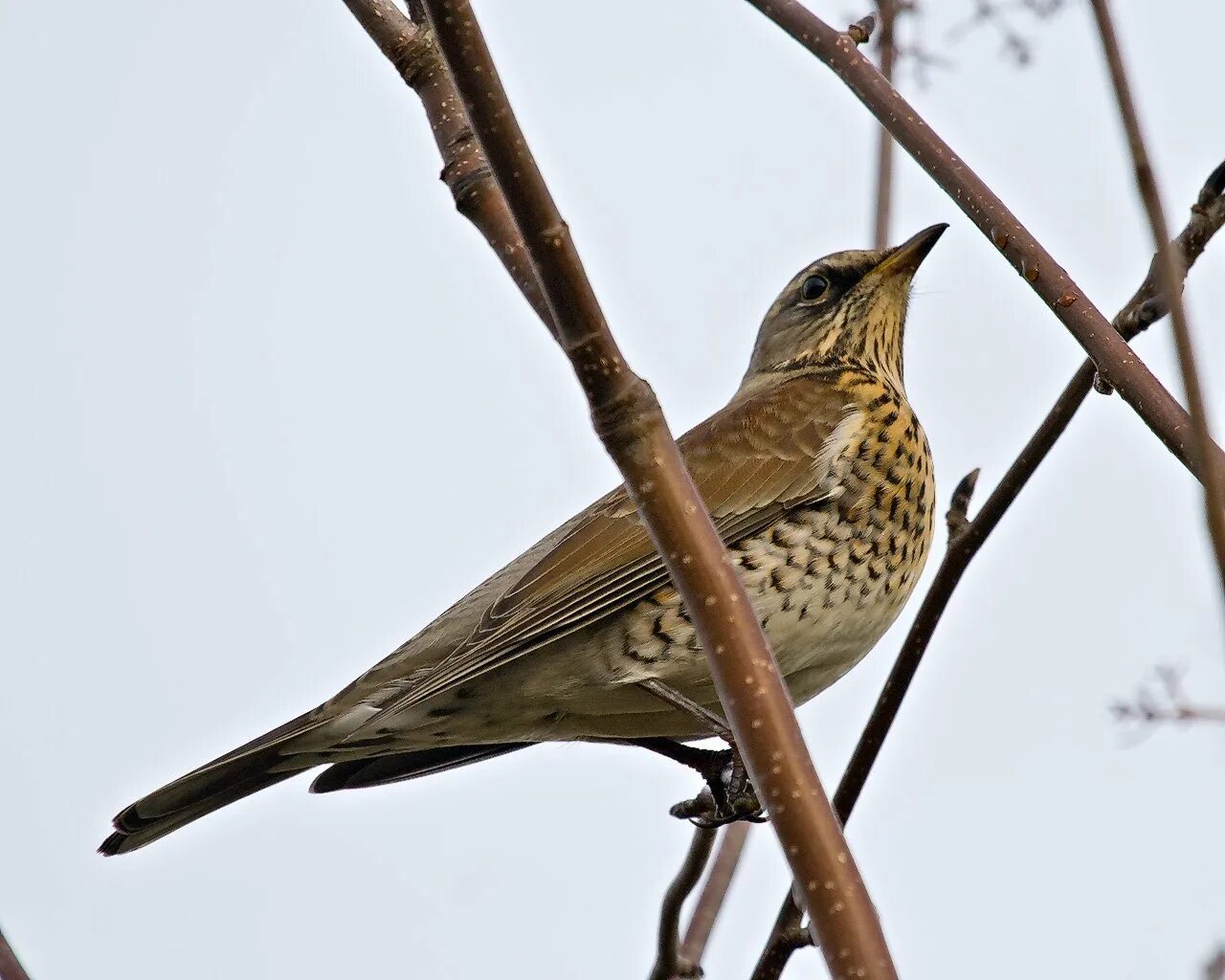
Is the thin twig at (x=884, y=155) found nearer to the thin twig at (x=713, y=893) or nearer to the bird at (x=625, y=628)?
the bird at (x=625, y=628)

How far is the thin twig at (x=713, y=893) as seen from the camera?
3982 millimetres

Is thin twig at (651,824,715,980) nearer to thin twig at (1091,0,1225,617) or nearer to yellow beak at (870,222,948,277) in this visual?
thin twig at (1091,0,1225,617)

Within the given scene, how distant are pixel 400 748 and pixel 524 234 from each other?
293cm

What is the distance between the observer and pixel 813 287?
6.23 metres

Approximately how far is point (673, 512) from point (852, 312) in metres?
4.11

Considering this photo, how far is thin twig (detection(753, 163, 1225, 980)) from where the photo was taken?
292cm

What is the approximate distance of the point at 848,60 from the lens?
118 inches

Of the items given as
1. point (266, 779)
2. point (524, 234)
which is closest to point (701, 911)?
point (266, 779)

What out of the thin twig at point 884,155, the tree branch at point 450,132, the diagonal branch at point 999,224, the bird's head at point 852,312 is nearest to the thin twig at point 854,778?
the diagonal branch at point 999,224

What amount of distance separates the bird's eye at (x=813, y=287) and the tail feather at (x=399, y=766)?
7.34 feet

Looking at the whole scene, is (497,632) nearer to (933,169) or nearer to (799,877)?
(933,169)

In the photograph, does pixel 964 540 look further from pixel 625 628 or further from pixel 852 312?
pixel 852 312

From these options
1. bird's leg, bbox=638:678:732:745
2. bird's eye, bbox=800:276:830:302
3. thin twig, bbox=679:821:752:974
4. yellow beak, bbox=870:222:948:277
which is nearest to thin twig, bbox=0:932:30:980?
thin twig, bbox=679:821:752:974

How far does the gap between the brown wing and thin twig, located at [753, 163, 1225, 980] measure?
106cm
